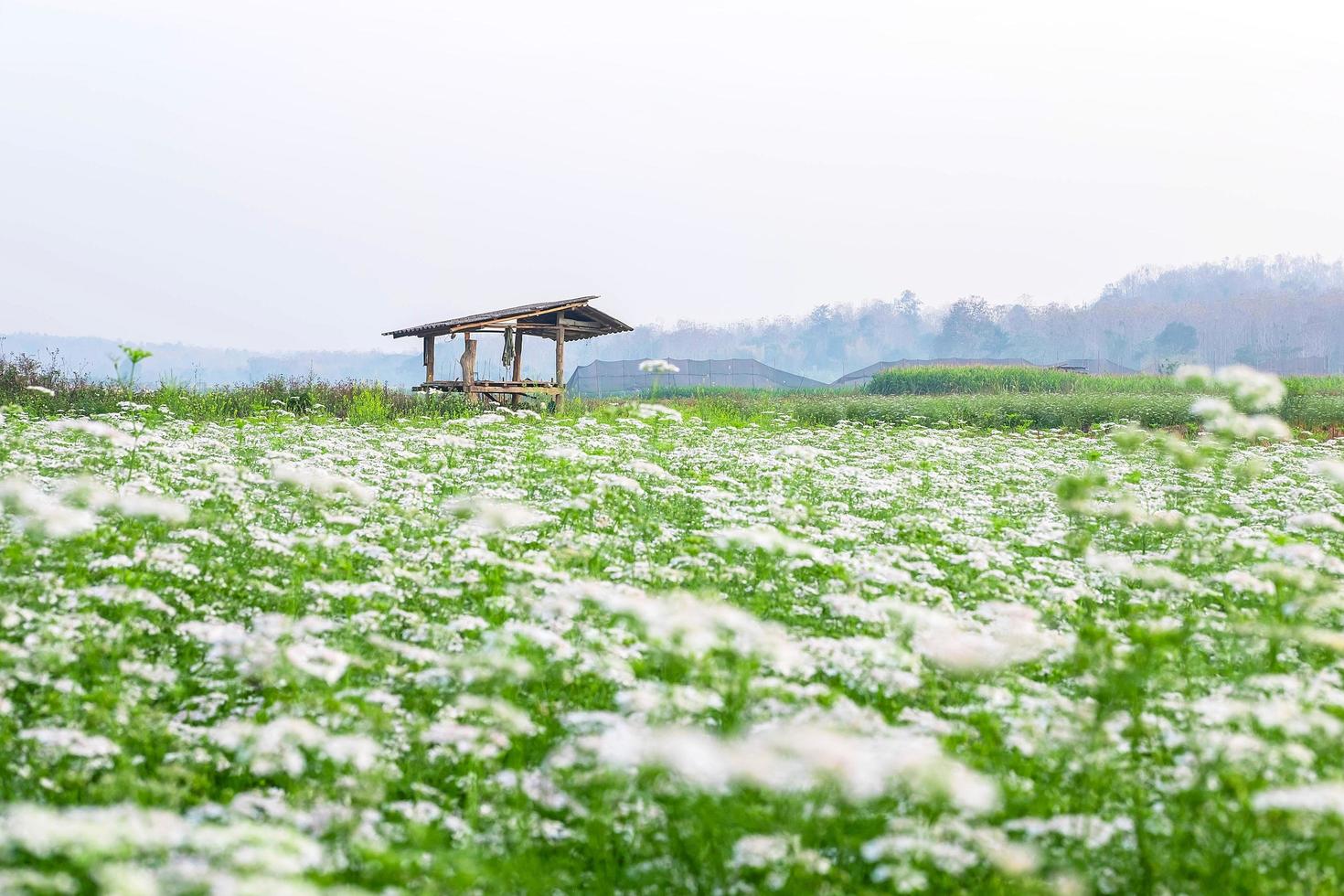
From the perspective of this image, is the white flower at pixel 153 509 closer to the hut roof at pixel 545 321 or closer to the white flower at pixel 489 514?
the white flower at pixel 489 514

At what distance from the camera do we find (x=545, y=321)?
91.8 feet

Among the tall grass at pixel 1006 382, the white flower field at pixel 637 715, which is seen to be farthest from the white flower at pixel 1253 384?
the tall grass at pixel 1006 382

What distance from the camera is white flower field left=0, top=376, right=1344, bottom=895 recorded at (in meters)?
2.89

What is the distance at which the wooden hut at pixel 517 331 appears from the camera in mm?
26500

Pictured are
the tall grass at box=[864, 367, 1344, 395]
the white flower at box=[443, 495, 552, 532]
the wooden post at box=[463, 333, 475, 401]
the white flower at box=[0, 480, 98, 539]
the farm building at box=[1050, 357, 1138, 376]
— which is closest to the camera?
the white flower at box=[0, 480, 98, 539]

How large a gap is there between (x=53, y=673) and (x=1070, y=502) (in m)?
6.11

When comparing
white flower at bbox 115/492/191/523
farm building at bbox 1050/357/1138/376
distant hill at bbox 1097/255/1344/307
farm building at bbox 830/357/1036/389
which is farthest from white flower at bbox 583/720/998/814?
distant hill at bbox 1097/255/1344/307

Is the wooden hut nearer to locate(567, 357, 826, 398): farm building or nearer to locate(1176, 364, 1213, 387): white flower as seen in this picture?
locate(1176, 364, 1213, 387): white flower

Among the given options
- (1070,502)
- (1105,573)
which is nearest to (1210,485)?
(1105,573)

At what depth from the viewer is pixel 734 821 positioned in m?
3.21

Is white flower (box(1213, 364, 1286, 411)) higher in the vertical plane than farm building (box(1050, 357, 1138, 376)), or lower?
lower

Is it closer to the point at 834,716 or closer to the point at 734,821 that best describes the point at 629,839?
the point at 734,821

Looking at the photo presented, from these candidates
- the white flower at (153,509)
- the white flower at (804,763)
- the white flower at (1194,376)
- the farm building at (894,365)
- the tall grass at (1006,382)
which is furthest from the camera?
the farm building at (894,365)

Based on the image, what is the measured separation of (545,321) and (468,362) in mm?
2846
